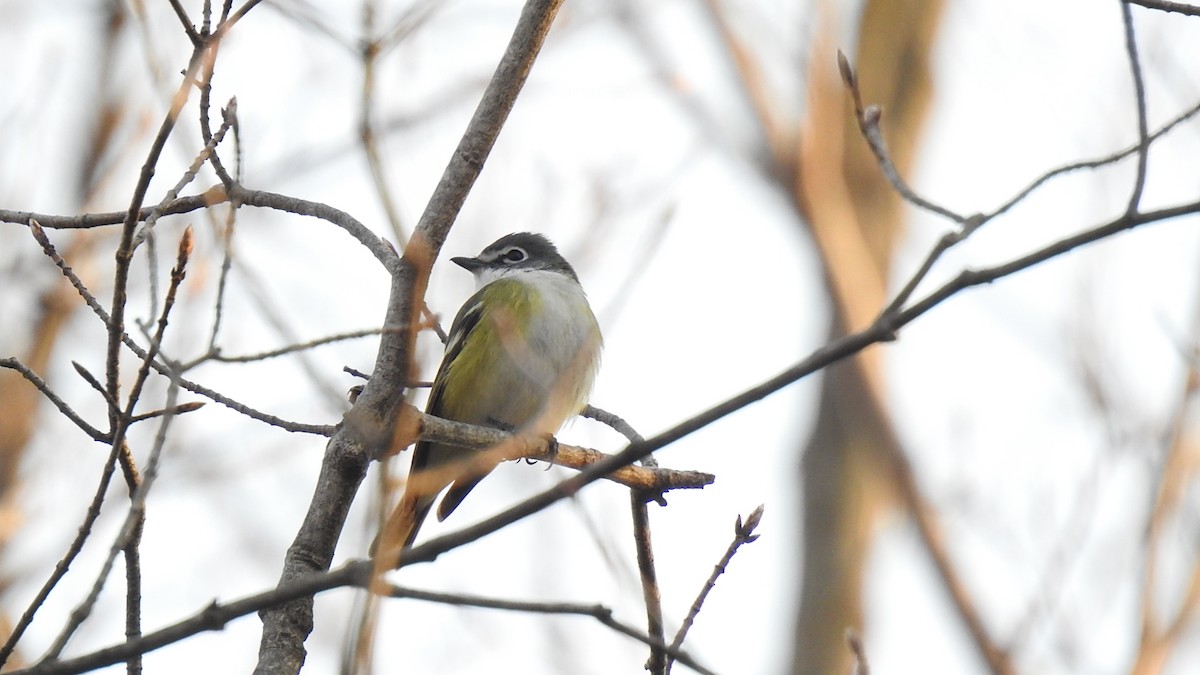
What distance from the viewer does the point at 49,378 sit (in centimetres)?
970

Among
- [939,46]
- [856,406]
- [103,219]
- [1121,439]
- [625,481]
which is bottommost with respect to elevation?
[625,481]

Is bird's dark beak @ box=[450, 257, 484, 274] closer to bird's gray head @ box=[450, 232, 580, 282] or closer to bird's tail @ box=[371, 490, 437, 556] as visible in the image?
bird's gray head @ box=[450, 232, 580, 282]

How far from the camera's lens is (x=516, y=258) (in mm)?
7984

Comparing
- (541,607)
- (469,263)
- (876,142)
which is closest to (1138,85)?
(876,142)

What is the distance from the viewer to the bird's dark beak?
7.82 meters

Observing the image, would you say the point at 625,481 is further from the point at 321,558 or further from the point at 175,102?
the point at 175,102

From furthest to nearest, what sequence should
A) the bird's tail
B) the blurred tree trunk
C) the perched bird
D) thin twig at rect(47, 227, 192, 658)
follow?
1. the blurred tree trunk
2. the perched bird
3. the bird's tail
4. thin twig at rect(47, 227, 192, 658)

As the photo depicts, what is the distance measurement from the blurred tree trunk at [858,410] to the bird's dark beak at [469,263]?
4199 millimetres

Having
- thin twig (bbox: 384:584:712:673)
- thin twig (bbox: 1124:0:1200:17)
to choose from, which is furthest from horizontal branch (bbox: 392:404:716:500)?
thin twig (bbox: 1124:0:1200:17)

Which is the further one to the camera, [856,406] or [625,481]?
[856,406]

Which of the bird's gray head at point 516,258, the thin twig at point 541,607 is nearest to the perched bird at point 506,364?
the bird's gray head at point 516,258

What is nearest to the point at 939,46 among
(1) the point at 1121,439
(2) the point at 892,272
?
(2) the point at 892,272

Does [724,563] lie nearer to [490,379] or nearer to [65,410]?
[65,410]

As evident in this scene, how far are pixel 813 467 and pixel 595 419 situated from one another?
8.57m
